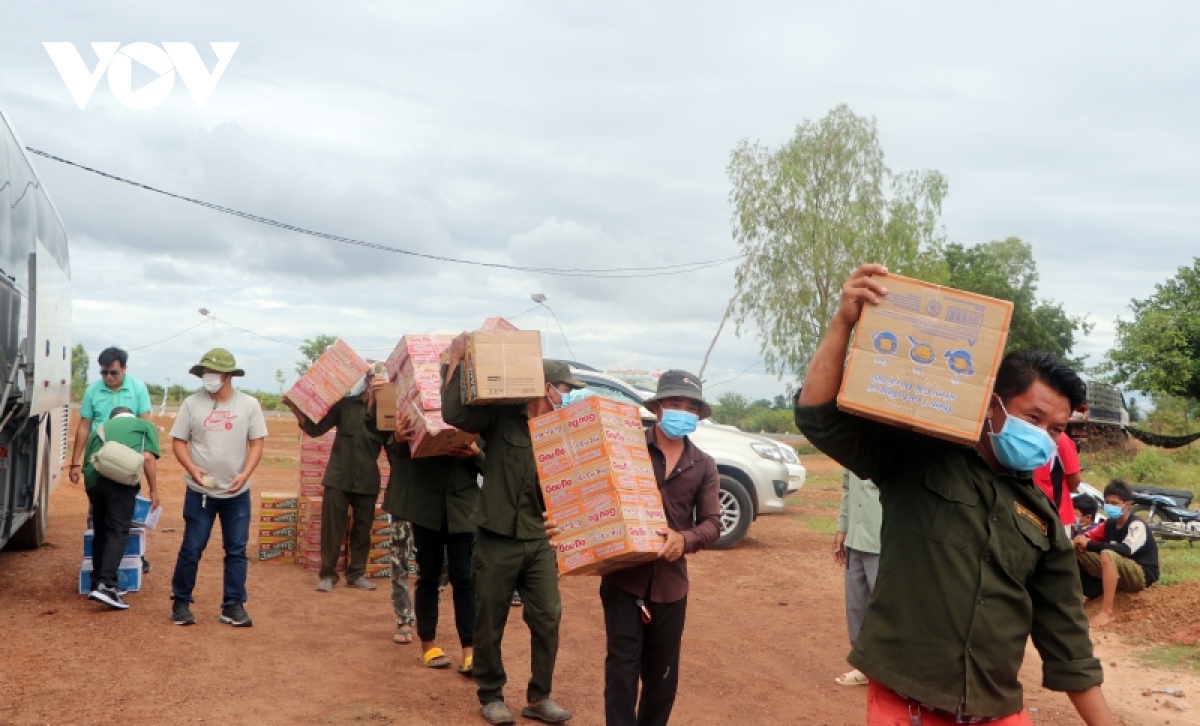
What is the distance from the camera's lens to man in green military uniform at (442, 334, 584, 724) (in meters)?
5.55

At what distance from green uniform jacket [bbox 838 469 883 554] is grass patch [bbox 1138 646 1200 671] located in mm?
2880

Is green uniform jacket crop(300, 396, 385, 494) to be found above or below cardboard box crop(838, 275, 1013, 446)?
below

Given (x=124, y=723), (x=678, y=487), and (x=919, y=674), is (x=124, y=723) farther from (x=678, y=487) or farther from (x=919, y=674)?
(x=919, y=674)

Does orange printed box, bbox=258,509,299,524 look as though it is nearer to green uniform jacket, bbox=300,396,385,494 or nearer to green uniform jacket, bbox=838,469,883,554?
green uniform jacket, bbox=300,396,385,494

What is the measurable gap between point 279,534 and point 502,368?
5928mm

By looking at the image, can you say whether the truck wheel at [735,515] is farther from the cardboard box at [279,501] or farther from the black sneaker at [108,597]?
the black sneaker at [108,597]

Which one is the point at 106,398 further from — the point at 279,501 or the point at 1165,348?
the point at 1165,348

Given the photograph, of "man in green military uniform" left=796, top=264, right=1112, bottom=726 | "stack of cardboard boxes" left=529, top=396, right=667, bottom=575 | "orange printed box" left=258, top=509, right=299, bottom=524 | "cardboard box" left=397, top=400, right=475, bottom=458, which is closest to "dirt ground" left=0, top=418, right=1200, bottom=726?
"orange printed box" left=258, top=509, right=299, bottom=524

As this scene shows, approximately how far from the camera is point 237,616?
7.55 metres

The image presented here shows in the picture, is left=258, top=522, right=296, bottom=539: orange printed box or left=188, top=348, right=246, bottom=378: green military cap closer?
left=188, top=348, right=246, bottom=378: green military cap

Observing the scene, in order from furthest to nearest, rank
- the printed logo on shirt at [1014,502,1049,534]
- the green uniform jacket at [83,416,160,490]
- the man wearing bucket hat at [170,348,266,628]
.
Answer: the green uniform jacket at [83,416,160,490]
the man wearing bucket hat at [170,348,266,628]
the printed logo on shirt at [1014,502,1049,534]

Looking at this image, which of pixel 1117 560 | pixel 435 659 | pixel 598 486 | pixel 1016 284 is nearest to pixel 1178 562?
pixel 1117 560

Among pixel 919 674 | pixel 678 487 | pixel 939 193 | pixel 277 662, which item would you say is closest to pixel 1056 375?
pixel 919 674

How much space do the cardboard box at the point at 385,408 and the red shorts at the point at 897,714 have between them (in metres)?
4.98
